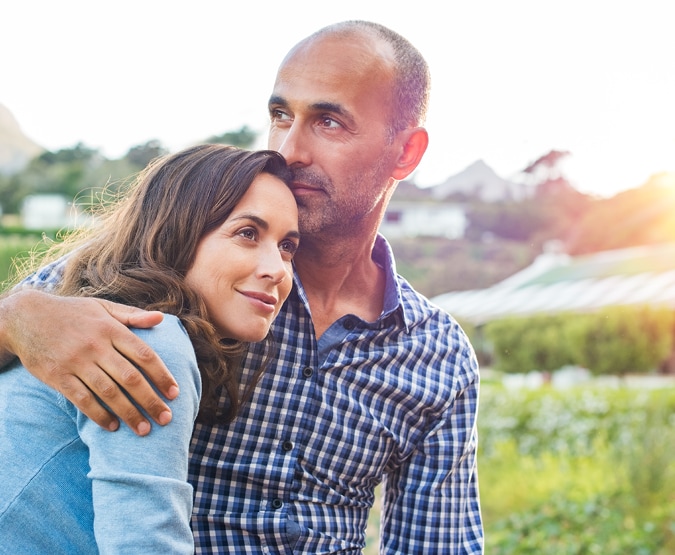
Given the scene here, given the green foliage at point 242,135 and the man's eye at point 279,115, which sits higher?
the green foliage at point 242,135

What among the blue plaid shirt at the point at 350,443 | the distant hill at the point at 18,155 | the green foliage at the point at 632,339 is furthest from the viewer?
the distant hill at the point at 18,155

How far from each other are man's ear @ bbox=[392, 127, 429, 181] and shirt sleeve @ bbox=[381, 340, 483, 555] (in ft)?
1.87

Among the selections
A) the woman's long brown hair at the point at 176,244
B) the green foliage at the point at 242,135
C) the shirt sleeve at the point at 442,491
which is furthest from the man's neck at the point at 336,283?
the green foliage at the point at 242,135

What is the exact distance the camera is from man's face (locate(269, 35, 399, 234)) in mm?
2096

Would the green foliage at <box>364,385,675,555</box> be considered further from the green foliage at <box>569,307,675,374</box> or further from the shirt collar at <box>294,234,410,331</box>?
the shirt collar at <box>294,234,410,331</box>

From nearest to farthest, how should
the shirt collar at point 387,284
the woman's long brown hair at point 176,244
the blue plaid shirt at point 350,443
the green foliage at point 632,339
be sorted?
the woman's long brown hair at point 176,244, the blue plaid shirt at point 350,443, the shirt collar at point 387,284, the green foliage at point 632,339

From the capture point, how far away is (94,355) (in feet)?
4.54

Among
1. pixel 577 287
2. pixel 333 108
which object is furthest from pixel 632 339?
pixel 333 108

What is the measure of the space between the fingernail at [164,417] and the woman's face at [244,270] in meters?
0.35

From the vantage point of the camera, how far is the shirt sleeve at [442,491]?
2.32m

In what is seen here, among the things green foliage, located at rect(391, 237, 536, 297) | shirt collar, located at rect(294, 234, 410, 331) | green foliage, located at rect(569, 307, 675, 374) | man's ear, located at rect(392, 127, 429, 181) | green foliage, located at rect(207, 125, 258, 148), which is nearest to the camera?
shirt collar, located at rect(294, 234, 410, 331)

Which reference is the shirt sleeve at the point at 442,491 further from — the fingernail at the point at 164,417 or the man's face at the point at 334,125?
the fingernail at the point at 164,417

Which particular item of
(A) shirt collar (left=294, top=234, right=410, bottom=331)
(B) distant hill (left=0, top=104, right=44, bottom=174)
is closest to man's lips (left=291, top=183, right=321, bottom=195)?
(A) shirt collar (left=294, top=234, right=410, bottom=331)

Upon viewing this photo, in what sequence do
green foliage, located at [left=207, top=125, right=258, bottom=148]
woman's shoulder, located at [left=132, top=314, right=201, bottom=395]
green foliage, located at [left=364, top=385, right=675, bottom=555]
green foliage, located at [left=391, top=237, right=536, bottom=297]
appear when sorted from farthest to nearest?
green foliage, located at [left=391, top=237, right=536, bottom=297] < green foliage, located at [left=207, top=125, right=258, bottom=148] < green foliage, located at [left=364, top=385, right=675, bottom=555] < woman's shoulder, located at [left=132, top=314, right=201, bottom=395]
